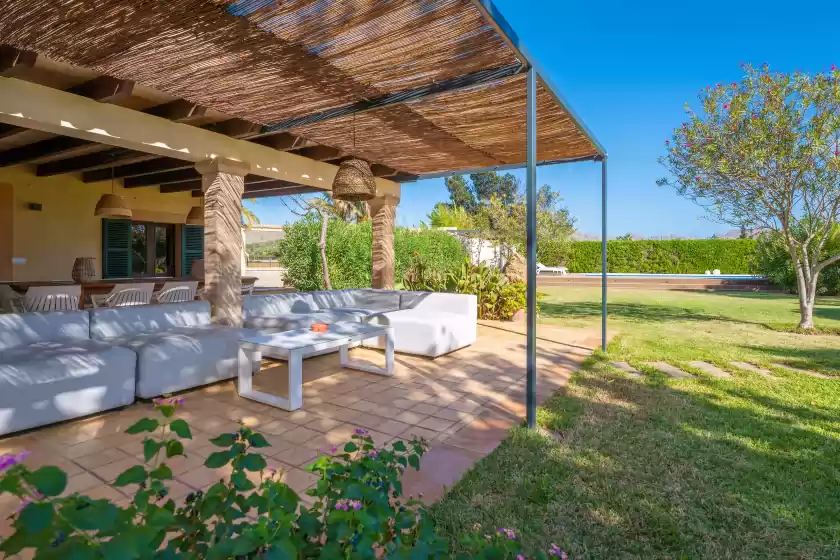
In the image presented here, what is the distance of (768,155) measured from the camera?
774 cm

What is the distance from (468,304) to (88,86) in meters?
5.36

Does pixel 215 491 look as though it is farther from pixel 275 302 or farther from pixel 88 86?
pixel 275 302

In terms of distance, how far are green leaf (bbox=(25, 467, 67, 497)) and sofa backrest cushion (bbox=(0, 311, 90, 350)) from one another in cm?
439

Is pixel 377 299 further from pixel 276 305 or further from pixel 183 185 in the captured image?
pixel 183 185

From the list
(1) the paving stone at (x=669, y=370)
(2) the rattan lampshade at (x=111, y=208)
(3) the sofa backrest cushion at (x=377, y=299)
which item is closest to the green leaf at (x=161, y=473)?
(1) the paving stone at (x=669, y=370)

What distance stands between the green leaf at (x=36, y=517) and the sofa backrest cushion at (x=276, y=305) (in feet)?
19.6

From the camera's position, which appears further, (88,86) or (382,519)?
(88,86)

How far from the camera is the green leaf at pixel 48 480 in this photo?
0.77 metres

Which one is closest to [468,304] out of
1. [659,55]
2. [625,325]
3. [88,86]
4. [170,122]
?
[625,325]

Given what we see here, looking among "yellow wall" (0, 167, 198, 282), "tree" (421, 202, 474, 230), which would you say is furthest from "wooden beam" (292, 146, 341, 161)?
"tree" (421, 202, 474, 230)

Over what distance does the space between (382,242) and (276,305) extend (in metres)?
2.99

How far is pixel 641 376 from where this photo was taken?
17.5 ft

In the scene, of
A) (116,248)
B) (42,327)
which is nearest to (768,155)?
(42,327)

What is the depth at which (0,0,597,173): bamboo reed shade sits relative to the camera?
3.24m
